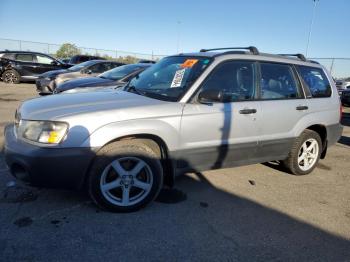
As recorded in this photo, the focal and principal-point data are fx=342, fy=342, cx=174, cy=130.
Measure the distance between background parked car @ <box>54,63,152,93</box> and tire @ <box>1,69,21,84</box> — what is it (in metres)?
9.26

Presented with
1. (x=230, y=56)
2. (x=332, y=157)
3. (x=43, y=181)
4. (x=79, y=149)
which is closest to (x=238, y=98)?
(x=230, y=56)

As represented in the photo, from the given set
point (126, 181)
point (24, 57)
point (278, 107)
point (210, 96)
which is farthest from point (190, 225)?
point (24, 57)

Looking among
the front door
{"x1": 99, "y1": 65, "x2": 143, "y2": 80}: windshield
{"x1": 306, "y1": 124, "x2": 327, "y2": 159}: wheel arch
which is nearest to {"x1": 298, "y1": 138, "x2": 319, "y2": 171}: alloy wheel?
{"x1": 306, "y1": 124, "x2": 327, "y2": 159}: wheel arch

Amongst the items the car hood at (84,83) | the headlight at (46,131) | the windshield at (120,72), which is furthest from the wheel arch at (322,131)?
the windshield at (120,72)

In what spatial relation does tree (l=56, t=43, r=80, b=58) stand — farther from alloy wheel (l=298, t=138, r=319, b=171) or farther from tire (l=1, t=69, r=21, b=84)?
alloy wheel (l=298, t=138, r=319, b=171)

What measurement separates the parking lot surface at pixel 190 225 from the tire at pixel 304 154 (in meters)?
0.48

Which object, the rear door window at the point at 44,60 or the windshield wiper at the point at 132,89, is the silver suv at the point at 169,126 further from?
the rear door window at the point at 44,60

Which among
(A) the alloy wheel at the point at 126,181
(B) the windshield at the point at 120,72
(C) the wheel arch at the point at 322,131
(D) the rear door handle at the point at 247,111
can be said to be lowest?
(A) the alloy wheel at the point at 126,181

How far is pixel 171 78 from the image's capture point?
168 inches

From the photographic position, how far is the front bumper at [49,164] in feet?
10.5

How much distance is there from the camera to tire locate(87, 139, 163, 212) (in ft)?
11.3

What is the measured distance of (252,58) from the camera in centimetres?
446

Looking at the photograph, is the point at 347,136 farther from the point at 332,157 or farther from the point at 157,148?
the point at 157,148

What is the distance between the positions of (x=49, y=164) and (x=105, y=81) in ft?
18.9
